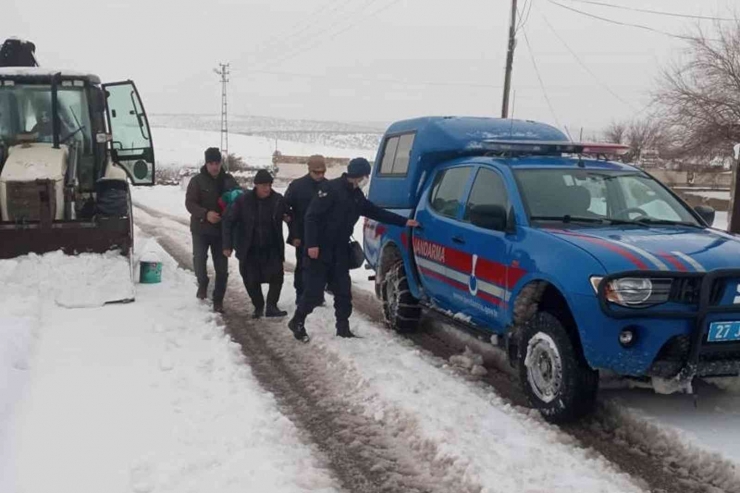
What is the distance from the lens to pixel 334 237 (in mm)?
6879

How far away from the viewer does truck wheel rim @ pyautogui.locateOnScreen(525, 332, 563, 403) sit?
15.2 feet

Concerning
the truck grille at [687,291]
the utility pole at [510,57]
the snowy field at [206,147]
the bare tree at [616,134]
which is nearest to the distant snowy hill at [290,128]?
the snowy field at [206,147]

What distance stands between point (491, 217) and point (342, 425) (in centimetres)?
187

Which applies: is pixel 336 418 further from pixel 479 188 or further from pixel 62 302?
pixel 62 302

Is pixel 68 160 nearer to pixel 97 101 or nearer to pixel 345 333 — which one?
pixel 97 101

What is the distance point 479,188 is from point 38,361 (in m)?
3.94

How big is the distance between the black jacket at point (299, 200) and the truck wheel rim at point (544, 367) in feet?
12.3

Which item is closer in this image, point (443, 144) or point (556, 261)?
point (556, 261)

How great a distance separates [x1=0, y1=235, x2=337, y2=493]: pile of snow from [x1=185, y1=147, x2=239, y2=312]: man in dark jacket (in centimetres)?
100

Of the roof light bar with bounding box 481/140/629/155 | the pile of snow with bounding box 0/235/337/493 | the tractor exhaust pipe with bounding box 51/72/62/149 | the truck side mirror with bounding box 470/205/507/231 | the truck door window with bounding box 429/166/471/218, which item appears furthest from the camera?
the tractor exhaust pipe with bounding box 51/72/62/149

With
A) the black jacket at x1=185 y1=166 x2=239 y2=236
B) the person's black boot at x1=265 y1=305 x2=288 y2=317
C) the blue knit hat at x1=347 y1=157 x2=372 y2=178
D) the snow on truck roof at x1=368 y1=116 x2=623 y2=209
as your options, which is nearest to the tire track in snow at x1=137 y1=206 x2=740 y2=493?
the snow on truck roof at x1=368 y1=116 x2=623 y2=209

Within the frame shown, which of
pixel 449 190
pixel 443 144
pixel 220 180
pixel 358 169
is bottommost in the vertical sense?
A: pixel 220 180

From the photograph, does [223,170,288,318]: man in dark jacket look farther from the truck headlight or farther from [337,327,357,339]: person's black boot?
the truck headlight

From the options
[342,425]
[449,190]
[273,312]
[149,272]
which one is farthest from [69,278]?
[342,425]
